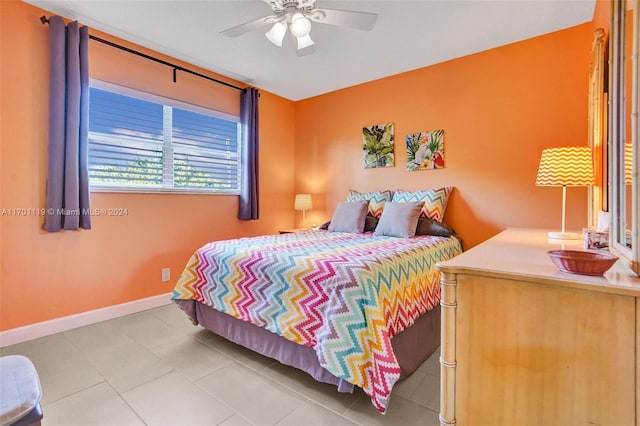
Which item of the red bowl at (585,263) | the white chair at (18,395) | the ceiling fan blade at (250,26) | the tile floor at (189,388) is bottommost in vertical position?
the tile floor at (189,388)

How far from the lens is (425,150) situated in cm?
338

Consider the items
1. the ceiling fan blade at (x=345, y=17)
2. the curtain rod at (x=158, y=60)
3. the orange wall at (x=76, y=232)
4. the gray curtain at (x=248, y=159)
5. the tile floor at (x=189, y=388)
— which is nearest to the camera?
the tile floor at (x=189, y=388)

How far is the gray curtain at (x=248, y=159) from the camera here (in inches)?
147

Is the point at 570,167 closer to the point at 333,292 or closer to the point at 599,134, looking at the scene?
the point at 599,134

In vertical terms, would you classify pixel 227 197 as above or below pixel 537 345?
above

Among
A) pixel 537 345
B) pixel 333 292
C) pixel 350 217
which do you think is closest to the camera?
pixel 537 345

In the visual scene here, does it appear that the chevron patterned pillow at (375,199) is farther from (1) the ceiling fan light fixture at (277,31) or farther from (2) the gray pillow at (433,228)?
(1) the ceiling fan light fixture at (277,31)

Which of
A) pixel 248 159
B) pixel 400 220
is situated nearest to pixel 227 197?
pixel 248 159

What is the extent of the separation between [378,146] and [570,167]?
2042 mm

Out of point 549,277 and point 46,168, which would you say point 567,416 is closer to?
point 549,277

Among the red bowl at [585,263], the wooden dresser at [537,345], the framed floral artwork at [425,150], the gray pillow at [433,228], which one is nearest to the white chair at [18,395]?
the wooden dresser at [537,345]

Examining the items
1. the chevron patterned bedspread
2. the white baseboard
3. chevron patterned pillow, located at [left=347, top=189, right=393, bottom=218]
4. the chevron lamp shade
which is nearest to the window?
the white baseboard

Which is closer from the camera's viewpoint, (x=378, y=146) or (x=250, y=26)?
(x=250, y=26)

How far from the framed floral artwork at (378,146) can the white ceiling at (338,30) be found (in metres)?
0.63
